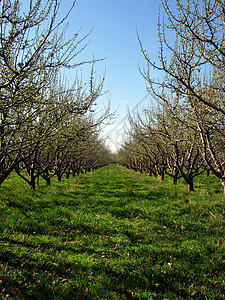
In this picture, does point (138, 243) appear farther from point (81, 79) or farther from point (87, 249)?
point (81, 79)

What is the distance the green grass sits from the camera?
311 cm

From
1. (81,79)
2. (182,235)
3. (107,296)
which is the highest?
(81,79)

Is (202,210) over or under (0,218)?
over

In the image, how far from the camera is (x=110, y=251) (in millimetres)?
4340

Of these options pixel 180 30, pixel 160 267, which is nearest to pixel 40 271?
pixel 160 267

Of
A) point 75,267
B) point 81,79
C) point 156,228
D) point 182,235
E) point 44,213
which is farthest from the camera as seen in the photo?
point 81,79

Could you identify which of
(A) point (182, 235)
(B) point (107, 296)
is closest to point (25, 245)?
(B) point (107, 296)

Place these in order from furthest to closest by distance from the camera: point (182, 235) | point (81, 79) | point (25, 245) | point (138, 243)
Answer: point (81, 79), point (182, 235), point (138, 243), point (25, 245)

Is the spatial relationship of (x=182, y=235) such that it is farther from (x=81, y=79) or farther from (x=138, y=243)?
(x=81, y=79)

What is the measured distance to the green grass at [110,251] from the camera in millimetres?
3113

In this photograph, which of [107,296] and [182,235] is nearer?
[107,296]

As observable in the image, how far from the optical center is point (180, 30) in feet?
14.1

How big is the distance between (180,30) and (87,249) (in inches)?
201

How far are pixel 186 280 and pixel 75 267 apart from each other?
1.93m
